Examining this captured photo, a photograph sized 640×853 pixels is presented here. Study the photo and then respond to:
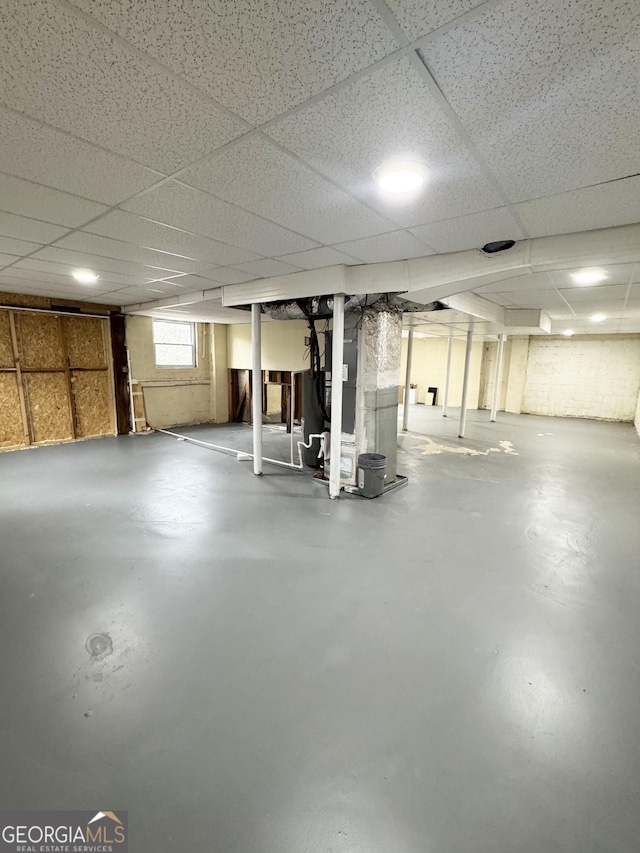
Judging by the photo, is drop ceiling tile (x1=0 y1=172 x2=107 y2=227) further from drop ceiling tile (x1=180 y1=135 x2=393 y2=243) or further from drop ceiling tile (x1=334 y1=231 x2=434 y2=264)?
drop ceiling tile (x1=334 y1=231 x2=434 y2=264)

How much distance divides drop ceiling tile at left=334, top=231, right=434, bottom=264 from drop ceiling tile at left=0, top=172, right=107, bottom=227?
1716 mm

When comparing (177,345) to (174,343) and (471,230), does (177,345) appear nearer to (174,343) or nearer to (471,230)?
(174,343)

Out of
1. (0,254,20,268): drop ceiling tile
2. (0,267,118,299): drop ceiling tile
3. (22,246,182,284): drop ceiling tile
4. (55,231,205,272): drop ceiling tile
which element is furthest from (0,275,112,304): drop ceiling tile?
(55,231,205,272): drop ceiling tile

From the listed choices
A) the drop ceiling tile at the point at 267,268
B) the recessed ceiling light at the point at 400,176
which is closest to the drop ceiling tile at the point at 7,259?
the drop ceiling tile at the point at 267,268

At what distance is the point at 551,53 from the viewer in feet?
3.32

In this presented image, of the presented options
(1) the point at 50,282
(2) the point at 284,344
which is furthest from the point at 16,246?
(2) the point at 284,344

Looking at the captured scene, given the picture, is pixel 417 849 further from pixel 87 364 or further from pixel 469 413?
pixel 469 413

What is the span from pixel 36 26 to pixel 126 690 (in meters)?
2.37

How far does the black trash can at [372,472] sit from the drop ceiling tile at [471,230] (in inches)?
85.4

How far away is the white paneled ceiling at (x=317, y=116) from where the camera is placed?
0.94 m

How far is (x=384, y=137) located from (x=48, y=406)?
672cm

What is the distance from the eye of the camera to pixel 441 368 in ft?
38.9

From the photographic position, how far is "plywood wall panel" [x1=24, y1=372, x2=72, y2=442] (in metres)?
5.91

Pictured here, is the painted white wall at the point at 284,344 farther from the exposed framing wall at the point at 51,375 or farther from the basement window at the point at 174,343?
the exposed framing wall at the point at 51,375
